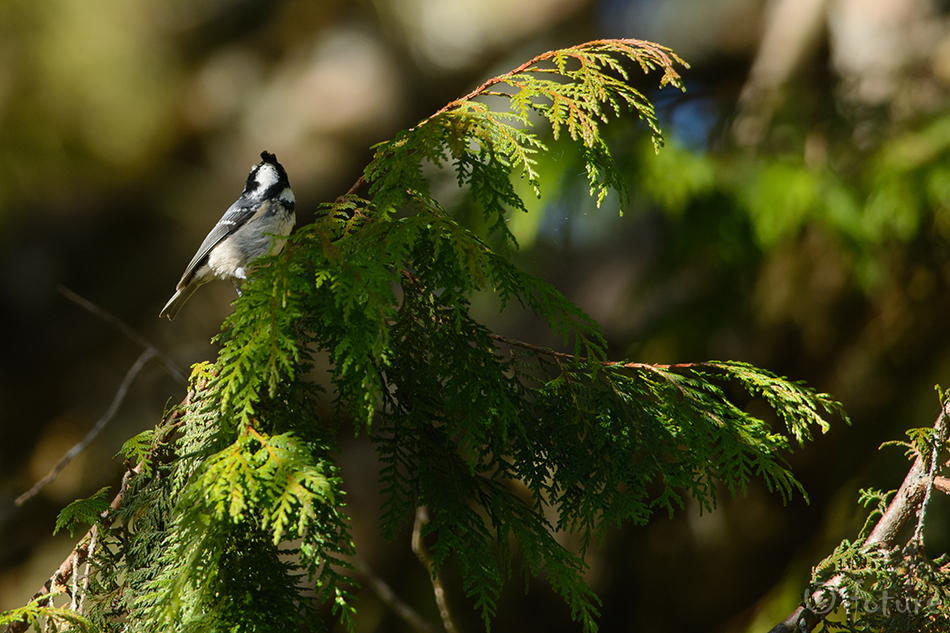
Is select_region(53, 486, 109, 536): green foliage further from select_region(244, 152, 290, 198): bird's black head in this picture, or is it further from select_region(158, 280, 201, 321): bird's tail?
select_region(244, 152, 290, 198): bird's black head

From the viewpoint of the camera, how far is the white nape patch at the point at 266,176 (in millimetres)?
2016

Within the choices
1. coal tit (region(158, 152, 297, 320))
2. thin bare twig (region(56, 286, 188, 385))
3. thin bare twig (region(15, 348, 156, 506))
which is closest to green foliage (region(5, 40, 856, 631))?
thin bare twig (region(15, 348, 156, 506))

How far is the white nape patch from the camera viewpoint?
6.61 feet

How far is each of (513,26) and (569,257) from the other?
129 cm

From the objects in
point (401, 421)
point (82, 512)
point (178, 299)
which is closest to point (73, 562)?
point (82, 512)

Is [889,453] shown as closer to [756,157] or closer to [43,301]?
[756,157]

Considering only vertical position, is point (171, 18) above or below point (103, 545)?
above

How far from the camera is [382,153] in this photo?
3.67 feet

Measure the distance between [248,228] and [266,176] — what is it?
0.19 metres

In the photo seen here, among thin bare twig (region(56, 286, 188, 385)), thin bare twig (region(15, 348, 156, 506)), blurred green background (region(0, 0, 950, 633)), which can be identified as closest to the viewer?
thin bare twig (region(15, 348, 156, 506))

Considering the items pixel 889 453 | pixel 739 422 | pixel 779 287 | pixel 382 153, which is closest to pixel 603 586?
pixel 889 453

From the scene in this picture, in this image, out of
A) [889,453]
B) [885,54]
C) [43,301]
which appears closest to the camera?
[889,453]

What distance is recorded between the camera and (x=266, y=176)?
6.72 ft

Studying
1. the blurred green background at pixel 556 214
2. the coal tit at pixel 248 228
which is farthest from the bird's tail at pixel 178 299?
the blurred green background at pixel 556 214
